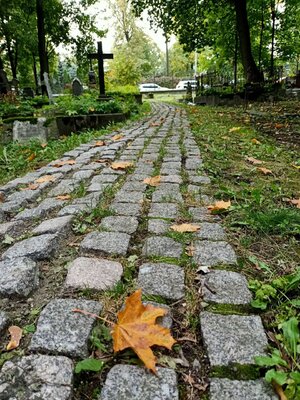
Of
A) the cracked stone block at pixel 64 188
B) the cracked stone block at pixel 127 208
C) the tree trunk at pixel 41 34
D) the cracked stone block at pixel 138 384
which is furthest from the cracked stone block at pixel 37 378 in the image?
the tree trunk at pixel 41 34

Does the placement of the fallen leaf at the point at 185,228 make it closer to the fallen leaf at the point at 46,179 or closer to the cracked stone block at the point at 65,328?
the cracked stone block at the point at 65,328

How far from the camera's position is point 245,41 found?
42.2ft

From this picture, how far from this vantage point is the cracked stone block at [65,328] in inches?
42.2

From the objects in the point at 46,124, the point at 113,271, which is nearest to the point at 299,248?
the point at 113,271

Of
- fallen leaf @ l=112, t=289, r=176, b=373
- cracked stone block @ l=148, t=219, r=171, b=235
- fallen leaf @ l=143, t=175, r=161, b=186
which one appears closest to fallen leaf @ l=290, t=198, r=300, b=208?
cracked stone block @ l=148, t=219, r=171, b=235

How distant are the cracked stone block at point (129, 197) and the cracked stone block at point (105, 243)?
0.58m

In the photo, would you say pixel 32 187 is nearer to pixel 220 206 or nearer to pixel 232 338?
pixel 220 206

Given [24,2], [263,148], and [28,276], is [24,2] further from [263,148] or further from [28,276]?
[28,276]

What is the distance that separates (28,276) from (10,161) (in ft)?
11.5

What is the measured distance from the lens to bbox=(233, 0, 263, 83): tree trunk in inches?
492

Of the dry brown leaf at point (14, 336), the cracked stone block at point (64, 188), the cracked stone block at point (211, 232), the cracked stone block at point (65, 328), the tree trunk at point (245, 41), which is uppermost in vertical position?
the tree trunk at point (245, 41)

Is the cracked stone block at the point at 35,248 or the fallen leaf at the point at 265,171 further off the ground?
the fallen leaf at the point at 265,171

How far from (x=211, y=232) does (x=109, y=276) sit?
28.2 inches

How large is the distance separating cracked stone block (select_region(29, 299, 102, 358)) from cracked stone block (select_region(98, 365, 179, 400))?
0.14 meters
